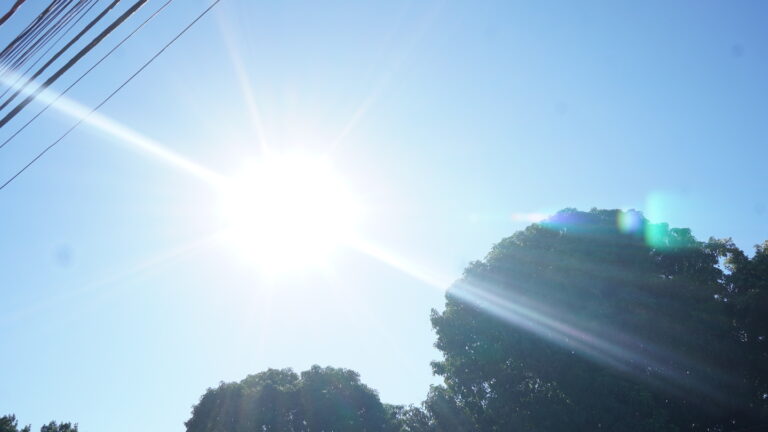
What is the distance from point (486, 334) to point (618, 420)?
5.49 m

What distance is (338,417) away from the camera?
76.5 ft

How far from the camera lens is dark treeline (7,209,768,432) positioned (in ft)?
49.1

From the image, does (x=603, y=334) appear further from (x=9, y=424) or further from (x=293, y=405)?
(x=9, y=424)

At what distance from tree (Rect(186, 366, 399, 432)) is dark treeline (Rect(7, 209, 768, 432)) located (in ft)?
14.5

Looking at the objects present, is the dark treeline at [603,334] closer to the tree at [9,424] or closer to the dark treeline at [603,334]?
Answer: the dark treeline at [603,334]

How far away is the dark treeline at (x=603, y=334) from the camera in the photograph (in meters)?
15.0

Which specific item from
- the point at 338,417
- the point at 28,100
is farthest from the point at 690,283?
the point at 28,100

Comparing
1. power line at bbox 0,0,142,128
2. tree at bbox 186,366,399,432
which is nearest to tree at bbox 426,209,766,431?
tree at bbox 186,366,399,432

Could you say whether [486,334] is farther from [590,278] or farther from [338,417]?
[338,417]

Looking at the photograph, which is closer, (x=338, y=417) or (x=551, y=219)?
(x=551, y=219)

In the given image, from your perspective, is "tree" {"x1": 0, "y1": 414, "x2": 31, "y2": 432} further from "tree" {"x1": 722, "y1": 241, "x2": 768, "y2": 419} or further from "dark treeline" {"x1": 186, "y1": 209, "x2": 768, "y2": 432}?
"tree" {"x1": 722, "y1": 241, "x2": 768, "y2": 419}

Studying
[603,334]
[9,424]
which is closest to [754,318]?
[603,334]

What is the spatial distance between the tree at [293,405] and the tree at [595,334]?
6.04 meters

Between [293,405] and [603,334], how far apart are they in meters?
16.8
